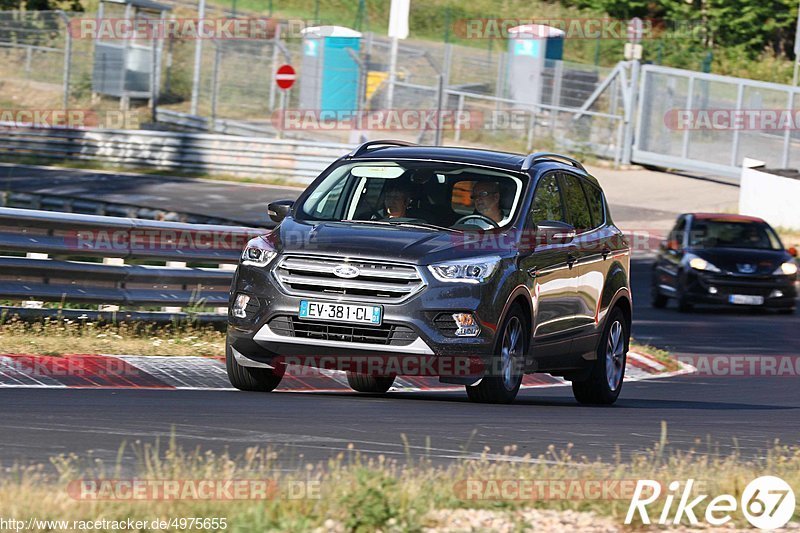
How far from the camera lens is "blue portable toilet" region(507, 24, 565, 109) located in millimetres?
44531

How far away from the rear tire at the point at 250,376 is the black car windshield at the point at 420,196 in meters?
A: 1.12

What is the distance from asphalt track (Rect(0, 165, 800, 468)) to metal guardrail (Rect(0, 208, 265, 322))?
8.73ft

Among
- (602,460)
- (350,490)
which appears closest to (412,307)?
(602,460)

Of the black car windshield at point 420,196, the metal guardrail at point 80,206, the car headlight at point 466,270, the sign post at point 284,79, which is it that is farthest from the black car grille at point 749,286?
the sign post at point 284,79

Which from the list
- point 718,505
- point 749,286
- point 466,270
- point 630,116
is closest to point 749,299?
point 749,286

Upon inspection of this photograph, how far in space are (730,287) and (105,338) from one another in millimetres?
12901

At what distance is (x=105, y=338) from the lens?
12609mm

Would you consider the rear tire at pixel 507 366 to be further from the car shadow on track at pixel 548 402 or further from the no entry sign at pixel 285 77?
the no entry sign at pixel 285 77

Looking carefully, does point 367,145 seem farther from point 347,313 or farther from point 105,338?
point 105,338

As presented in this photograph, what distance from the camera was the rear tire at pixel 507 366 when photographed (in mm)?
10295

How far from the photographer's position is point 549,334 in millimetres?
11117

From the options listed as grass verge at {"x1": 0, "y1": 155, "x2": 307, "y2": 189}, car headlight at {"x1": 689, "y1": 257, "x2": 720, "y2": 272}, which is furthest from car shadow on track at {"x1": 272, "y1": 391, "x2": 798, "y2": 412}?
grass verge at {"x1": 0, "y1": 155, "x2": 307, "y2": 189}

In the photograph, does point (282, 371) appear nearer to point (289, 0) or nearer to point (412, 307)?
point (412, 307)

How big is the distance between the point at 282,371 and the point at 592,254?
2.73 metres
